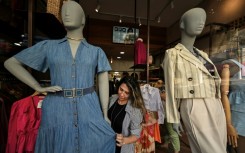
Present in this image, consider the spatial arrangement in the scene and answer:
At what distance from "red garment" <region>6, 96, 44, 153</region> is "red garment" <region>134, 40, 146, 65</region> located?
4.91 feet

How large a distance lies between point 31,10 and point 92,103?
1068mm

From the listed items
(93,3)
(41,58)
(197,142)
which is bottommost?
(197,142)

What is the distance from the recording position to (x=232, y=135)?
131 centimetres

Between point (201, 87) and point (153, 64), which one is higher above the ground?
point (153, 64)

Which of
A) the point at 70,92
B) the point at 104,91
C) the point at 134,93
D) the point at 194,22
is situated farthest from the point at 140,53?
the point at 70,92

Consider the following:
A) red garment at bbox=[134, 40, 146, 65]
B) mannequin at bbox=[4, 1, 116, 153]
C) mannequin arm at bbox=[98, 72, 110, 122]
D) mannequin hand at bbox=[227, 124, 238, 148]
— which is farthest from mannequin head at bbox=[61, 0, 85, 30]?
red garment at bbox=[134, 40, 146, 65]

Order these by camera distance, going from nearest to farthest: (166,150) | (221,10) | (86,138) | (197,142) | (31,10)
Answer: (86,138)
(197,142)
(31,10)
(221,10)
(166,150)

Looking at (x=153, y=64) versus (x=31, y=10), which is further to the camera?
(x=153, y=64)

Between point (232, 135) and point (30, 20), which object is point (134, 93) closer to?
point (232, 135)

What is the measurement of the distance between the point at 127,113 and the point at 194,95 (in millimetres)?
604

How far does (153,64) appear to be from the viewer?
2.35 m

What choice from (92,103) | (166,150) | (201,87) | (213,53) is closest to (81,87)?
(92,103)

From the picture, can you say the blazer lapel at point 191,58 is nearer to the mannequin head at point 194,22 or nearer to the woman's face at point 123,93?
the mannequin head at point 194,22

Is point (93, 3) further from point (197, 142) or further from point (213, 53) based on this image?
point (197, 142)
